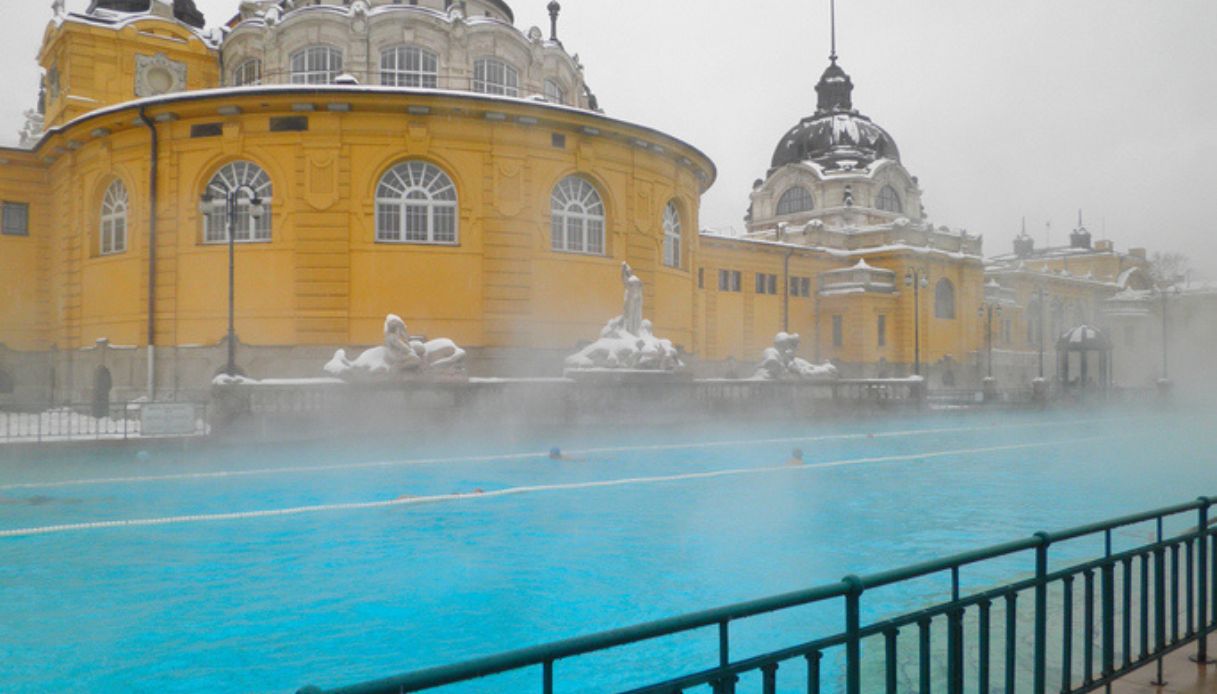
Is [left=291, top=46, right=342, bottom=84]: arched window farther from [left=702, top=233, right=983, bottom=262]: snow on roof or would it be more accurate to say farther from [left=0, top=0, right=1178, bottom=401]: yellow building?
[left=702, top=233, right=983, bottom=262]: snow on roof

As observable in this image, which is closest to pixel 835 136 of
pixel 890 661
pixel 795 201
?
pixel 795 201

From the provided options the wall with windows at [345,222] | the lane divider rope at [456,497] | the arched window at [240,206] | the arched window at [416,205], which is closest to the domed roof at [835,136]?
the wall with windows at [345,222]

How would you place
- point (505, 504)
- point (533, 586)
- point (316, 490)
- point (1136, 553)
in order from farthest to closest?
point (316, 490) < point (505, 504) < point (533, 586) < point (1136, 553)

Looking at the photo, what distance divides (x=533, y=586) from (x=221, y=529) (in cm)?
482

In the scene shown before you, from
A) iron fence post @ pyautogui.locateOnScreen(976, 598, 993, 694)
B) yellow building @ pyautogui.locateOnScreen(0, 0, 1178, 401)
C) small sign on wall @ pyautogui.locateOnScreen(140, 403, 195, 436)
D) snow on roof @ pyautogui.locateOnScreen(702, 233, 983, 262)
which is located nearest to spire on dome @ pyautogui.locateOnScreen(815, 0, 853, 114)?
snow on roof @ pyautogui.locateOnScreen(702, 233, 983, 262)

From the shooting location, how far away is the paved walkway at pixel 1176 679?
4.96m

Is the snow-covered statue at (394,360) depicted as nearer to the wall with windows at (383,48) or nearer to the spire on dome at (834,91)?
the wall with windows at (383,48)

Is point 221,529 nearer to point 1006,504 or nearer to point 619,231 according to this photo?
point 1006,504

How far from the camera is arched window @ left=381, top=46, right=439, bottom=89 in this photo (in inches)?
1325

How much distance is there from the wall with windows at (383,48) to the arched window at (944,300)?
35595 millimetres

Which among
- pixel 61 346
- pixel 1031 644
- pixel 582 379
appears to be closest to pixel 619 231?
pixel 582 379

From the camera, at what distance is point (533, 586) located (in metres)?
9.02

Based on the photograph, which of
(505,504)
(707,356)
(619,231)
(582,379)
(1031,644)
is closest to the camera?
→ (1031,644)

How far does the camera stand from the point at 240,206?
2883 cm
